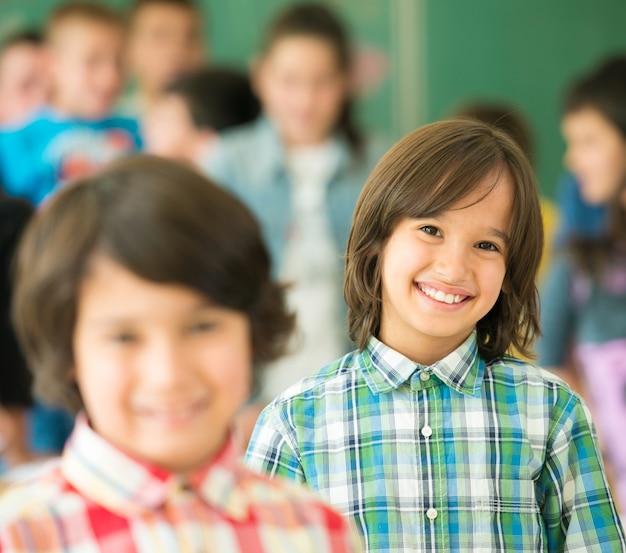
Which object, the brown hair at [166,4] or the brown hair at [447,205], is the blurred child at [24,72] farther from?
the brown hair at [447,205]

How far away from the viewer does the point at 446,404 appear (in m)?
1.13

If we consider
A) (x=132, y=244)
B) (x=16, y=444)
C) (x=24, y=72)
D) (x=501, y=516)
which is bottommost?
(x=16, y=444)

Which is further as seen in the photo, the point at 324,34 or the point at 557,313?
the point at 324,34

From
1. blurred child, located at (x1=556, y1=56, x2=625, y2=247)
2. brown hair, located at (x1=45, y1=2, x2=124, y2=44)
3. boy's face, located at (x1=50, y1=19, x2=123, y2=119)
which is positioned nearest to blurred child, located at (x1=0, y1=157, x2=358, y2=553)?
blurred child, located at (x1=556, y1=56, x2=625, y2=247)

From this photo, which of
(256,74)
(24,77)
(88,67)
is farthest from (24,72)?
(256,74)

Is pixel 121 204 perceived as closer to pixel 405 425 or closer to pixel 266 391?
pixel 405 425

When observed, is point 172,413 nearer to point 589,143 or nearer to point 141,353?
point 141,353

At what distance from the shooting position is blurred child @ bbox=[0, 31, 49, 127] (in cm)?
372

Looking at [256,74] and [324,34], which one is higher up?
[324,34]

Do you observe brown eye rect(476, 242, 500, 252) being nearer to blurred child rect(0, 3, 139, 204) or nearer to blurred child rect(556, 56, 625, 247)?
blurred child rect(556, 56, 625, 247)

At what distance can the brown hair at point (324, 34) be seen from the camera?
2693mm

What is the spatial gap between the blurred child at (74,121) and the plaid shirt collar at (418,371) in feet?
6.69

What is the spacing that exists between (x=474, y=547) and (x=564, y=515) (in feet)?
0.36

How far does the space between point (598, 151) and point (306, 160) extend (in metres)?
0.72
